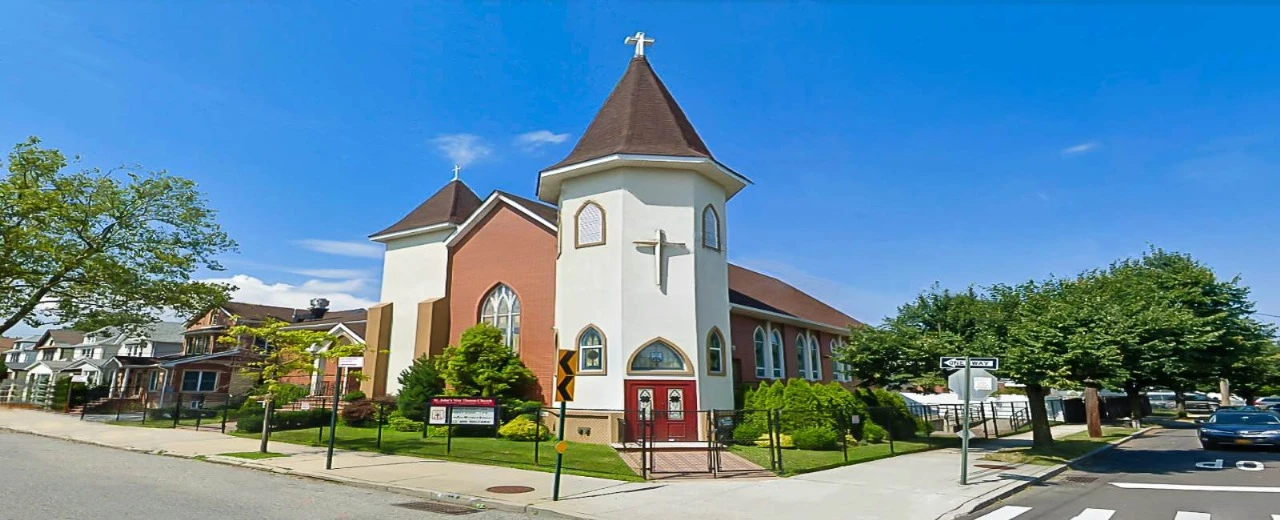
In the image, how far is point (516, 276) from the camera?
81.4ft

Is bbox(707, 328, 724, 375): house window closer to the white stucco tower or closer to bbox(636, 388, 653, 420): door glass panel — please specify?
the white stucco tower

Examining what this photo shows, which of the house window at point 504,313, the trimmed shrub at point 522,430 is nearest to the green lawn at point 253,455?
the trimmed shrub at point 522,430

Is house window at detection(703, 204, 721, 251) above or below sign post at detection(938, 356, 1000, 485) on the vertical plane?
above

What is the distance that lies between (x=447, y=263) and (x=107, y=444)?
39.7 ft

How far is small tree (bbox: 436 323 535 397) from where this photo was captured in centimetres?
2230

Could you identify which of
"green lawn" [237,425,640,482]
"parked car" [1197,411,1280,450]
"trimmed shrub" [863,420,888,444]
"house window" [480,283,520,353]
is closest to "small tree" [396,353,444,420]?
"green lawn" [237,425,640,482]

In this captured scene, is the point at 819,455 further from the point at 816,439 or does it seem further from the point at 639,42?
the point at 639,42

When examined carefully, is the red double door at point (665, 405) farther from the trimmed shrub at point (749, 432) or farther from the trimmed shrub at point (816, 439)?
the trimmed shrub at point (816, 439)

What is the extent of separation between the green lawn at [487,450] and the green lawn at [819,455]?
3309mm

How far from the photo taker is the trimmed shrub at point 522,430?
20.1 metres

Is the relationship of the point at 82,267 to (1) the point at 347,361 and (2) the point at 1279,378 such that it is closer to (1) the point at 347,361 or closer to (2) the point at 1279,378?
(1) the point at 347,361

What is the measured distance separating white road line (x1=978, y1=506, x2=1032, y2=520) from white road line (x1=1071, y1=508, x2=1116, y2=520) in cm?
78

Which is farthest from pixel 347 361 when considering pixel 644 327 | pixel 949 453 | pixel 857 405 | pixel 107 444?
pixel 949 453

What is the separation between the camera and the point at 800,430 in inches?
756
